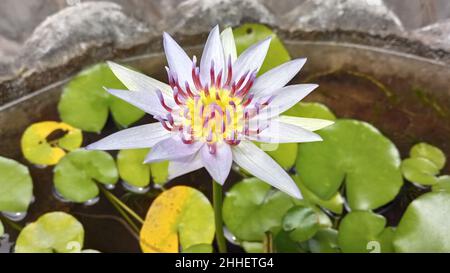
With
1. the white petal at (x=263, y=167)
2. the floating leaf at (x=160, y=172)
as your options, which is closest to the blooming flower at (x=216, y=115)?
the white petal at (x=263, y=167)

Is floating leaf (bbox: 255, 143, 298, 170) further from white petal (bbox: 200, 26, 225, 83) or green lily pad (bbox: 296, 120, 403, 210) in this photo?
white petal (bbox: 200, 26, 225, 83)

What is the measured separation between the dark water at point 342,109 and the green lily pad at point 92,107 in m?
0.05

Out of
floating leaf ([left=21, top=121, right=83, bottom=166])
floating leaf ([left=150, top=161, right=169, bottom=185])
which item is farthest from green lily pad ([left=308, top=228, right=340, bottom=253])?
floating leaf ([left=21, top=121, right=83, bottom=166])

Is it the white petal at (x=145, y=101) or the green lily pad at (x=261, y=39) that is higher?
the green lily pad at (x=261, y=39)

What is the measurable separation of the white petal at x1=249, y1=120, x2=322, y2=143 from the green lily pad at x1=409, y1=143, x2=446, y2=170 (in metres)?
0.65

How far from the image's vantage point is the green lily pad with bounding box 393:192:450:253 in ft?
3.65

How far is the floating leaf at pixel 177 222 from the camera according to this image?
1.24m

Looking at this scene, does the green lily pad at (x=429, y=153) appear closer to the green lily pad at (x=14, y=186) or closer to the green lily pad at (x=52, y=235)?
the green lily pad at (x=52, y=235)

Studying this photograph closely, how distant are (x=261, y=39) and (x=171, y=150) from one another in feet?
2.14

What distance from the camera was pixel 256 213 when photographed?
1.24m

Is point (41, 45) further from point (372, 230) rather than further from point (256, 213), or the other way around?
point (372, 230)

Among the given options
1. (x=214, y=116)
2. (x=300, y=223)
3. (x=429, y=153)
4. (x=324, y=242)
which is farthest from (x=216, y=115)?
(x=429, y=153)

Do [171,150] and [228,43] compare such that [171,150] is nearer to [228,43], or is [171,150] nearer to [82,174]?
[228,43]

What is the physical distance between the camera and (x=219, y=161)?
85cm
